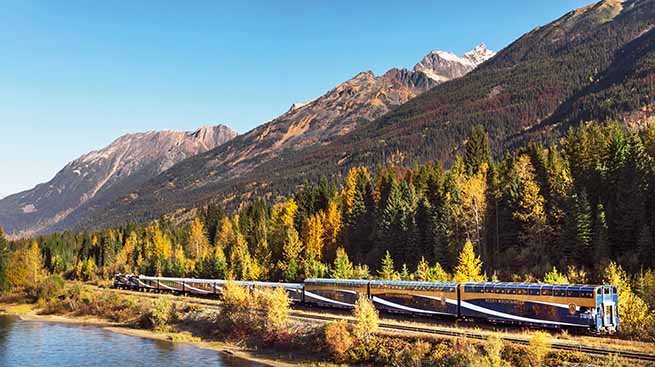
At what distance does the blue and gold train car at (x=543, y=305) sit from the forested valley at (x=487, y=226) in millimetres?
3799

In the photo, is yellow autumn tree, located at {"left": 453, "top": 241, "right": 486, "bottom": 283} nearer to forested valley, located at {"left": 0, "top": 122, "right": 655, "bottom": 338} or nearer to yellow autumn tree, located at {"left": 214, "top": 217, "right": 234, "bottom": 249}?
forested valley, located at {"left": 0, "top": 122, "right": 655, "bottom": 338}

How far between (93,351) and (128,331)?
16254 mm

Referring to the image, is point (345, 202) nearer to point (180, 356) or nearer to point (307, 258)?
point (307, 258)

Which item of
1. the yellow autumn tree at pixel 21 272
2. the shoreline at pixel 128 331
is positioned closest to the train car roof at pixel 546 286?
the shoreline at pixel 128 331

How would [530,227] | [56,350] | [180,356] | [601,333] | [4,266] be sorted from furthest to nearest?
[4,266] → [530,227] → [56,350] → [180,356] → [601,333]

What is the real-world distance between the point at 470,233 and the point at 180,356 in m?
43.7

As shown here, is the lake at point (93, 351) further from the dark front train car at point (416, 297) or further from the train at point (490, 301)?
the train at point (490, 301)

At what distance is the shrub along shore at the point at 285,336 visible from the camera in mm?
40969

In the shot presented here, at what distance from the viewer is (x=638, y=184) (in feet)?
227

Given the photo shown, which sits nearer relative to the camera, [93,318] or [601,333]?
[601,333]

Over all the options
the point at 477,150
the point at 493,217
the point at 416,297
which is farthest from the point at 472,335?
the point at 477,150

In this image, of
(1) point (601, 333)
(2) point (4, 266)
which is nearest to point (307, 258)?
(1) point (601, 333)

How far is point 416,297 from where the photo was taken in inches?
2365

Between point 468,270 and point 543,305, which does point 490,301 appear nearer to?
point 543,305
